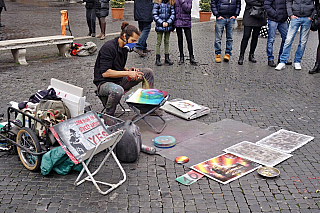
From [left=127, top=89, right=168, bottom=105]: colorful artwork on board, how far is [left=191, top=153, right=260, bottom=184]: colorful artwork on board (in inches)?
45.6

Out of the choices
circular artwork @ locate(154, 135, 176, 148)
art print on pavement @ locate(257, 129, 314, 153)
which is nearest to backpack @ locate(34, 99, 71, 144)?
circular artwork @ locate(154, 135, 176, 148)

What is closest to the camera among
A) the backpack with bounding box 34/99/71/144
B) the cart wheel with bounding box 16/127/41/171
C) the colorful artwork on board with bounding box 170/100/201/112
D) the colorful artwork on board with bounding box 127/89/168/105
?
the cart wheel with bounding box 16/127/41/171

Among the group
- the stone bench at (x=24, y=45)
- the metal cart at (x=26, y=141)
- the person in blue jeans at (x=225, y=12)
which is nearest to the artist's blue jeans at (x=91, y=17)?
the stone bench at (x=24, y=45)

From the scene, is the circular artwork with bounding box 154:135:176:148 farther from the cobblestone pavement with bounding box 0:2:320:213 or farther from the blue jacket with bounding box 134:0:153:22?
the blue jacket with bounding box 134:0:153:22

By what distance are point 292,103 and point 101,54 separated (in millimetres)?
3224

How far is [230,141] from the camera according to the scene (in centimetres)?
484

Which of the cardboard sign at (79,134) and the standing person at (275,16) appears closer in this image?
the cardboard sign at (79,134)

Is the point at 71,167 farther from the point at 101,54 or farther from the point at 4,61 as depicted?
the point at 4,61

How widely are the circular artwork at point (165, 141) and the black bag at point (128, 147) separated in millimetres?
432

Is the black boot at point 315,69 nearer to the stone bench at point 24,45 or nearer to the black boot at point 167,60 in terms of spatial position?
the black boot at point 167,60

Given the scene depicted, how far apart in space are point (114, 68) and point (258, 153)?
2.29 meters

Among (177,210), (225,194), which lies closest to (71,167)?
(177,210)

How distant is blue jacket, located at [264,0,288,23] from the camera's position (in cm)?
855

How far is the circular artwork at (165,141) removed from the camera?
4.66 metres
